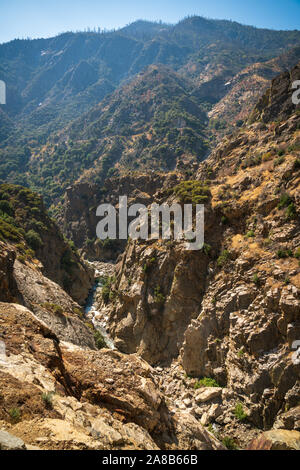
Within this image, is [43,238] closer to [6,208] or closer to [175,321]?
[6,208]

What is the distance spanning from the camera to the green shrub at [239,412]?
52.2 feet

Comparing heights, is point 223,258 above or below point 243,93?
below

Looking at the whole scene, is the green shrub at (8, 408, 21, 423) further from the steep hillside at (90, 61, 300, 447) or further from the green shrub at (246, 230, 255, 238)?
the green shrub at (246, 230, 255, 238)

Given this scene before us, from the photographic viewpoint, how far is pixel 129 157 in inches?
3765

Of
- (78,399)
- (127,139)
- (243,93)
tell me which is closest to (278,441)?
(78,399)

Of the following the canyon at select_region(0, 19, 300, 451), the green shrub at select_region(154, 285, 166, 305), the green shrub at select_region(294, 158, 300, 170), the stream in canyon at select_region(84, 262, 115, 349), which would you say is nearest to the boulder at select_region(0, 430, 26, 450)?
the canyon at select_region(0, 19, 300, 451)

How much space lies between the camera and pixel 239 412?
52.9ft

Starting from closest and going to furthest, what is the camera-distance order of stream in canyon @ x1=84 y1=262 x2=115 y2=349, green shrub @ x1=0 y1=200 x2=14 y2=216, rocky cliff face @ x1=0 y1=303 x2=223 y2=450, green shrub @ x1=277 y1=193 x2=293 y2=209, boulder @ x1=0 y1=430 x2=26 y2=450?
1. boulder @ x1=0 y1=430 x2=26 y2=450
2. rocky cliff face @ x1=0 y1=303 x2=223 y2=450
3. green shrub @ x1=277 y1=193 x2=293 y2=209
4. stream in canyon @ x1=84 y1=262 x2=115 y2=349
5. green shrub @ x1=0 y1=200 x2=14 y2=216

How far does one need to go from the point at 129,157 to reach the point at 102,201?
3600 cm

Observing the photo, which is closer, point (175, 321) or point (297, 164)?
point (297, 164)

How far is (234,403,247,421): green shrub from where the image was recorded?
15.9m

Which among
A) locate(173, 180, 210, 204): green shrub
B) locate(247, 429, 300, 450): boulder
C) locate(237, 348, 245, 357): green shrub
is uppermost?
locate(173, 180, 210, 204): green shrub

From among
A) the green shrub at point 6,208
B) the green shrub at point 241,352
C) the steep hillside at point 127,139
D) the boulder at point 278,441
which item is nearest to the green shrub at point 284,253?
the green shrub at point 241,352

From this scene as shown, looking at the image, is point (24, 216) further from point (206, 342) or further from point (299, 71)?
Result: point (299, 71)
